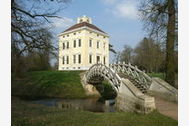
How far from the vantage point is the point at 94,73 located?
487 inches

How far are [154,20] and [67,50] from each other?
3239 mm

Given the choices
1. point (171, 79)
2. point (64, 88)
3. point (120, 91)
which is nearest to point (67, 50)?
point (120, 91)

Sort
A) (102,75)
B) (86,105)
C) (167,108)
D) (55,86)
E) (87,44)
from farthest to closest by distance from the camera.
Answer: (55,86) → (87,44) → (102,75) → (86,105) → (167,108)

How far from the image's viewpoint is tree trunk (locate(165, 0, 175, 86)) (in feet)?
17.4

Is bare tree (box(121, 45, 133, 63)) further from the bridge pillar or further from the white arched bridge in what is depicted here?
the bridge pillar

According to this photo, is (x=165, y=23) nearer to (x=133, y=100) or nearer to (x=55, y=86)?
(x=133, y=100)

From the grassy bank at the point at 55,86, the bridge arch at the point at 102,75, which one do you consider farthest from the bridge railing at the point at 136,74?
the grassy bank at the point at 55,86

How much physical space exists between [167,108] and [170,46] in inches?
78.6

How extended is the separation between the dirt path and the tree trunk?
89cm

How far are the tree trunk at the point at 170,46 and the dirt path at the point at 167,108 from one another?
0.89 metres

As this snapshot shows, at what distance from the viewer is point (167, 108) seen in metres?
4.91

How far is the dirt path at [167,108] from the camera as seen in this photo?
4.39 meters

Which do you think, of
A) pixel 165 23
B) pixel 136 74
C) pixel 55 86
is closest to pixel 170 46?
pixel 165 23
